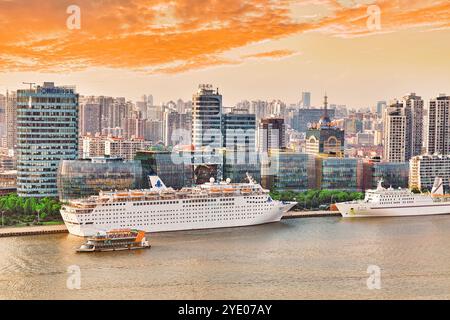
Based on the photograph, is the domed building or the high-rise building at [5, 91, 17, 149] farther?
the domed building

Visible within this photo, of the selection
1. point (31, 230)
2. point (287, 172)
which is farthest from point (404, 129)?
point (31, 230)

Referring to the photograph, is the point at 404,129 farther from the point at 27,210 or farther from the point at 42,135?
the point at 27,210

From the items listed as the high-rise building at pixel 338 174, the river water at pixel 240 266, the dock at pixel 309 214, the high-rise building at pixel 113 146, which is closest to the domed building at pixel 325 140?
the high-rise building at pixel 338 174

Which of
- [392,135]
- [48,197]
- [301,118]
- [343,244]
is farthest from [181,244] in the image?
[301,118]

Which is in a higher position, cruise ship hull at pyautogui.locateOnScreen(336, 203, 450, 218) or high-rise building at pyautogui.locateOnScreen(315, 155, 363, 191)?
high-rise building at pyautogui.locateOnScreen(315, 155, 363, 191)

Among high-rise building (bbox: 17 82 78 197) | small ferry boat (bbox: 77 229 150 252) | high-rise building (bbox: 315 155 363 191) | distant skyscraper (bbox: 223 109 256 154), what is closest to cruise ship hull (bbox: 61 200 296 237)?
small ferry boat (bbox: 77 229 150 252)

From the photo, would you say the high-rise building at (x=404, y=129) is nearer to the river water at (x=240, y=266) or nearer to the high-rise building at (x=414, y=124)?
the high-rise building at (x=414, y=124)

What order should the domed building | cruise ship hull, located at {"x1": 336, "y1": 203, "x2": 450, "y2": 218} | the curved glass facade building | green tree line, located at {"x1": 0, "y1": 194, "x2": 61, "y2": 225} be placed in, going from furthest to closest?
the domed building → cruise ship hull, located at {"x1": 336, "y1": 203, "x2": 450, "y2": 218} → the curved glass facade building → green tree line, located at {"x1": 0, "y1": 194, "x2": 61, "y2": 225}

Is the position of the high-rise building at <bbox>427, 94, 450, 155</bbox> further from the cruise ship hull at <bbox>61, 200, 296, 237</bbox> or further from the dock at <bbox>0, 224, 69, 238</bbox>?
the dock at <bbox>0, 224, 69, 238</bbox>
